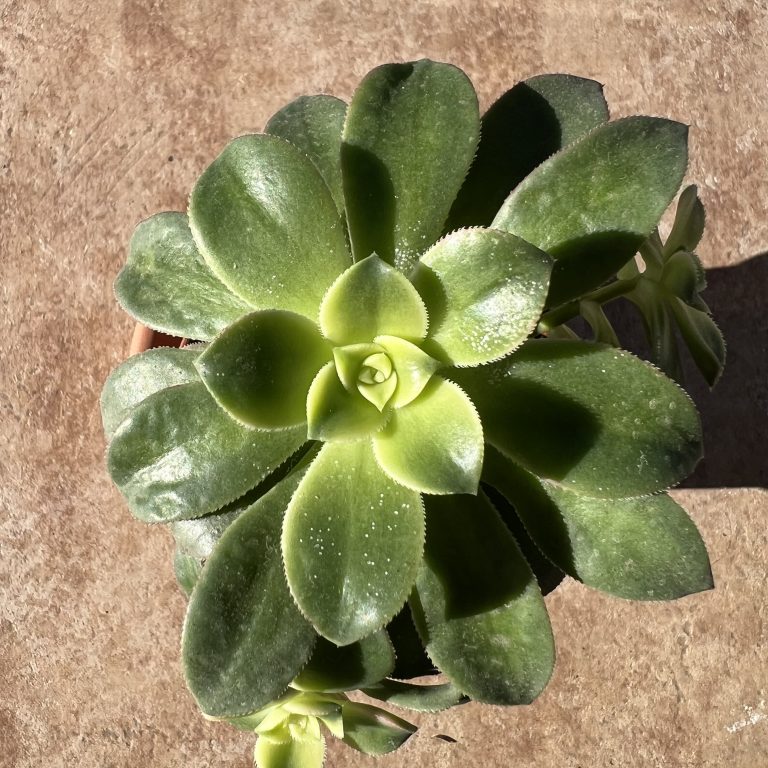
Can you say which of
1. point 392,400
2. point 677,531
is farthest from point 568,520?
point 392,400

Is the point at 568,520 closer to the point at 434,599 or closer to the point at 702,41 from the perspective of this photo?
the point at 434,599

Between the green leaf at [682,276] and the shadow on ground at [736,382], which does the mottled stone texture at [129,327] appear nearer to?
the shadow on ground at [736,382]

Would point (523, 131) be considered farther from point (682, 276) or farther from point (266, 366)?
point (266, 366)

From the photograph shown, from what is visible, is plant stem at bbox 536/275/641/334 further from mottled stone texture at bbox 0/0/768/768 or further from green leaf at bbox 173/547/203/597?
mottled stone texture at bbox 0/0/768/768

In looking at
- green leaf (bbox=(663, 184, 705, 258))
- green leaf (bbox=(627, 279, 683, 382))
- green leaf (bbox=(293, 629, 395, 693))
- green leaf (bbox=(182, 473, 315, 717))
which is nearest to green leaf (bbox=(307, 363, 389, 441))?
green leaf (bbox=(182, 473, 315, 717))

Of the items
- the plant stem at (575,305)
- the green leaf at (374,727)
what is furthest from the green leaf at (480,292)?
the green leaf at (374,727)
